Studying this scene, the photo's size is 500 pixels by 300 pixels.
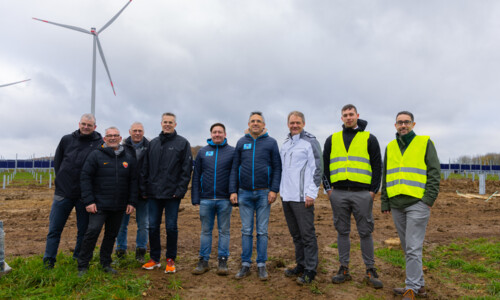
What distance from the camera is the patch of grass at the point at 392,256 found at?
5.62 metres

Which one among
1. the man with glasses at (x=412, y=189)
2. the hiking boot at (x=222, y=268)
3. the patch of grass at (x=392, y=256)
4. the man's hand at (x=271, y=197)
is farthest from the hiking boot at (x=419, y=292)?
the hiking boot at (x=222, y=268)

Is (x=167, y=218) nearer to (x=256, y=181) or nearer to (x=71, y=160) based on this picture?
(x=256, y=181)

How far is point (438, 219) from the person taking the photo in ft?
35.0

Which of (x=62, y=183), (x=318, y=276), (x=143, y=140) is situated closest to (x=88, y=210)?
(x=62, y=183)

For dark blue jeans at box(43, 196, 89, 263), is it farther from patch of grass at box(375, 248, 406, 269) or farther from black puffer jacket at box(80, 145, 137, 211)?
patch of grass at box(375, 248, 406, 269)

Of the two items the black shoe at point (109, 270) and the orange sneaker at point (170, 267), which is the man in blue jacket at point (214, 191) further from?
the black shoe at point (109, 270)

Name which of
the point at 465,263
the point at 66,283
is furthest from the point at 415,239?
the point at 66,283

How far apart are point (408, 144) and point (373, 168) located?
519 mm

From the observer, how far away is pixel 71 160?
4793 mm

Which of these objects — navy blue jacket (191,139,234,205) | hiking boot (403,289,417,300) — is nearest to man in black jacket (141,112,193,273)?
navy blue jacket (191,139,234,205)

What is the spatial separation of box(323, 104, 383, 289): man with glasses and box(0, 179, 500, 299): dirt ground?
1.48 feet

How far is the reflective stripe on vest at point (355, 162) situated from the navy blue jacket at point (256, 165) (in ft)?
2.67

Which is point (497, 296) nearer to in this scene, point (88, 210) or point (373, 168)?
point (373, 168)

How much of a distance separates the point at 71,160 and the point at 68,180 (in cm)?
29
